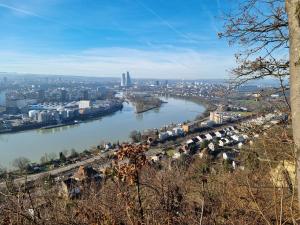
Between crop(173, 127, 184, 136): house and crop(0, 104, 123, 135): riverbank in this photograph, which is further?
crop(0, 104, 123, 135): riverbank

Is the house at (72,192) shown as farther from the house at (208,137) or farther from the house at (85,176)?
the house at (208,137)

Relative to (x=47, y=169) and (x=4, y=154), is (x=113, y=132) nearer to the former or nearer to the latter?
(x=4, y=154)

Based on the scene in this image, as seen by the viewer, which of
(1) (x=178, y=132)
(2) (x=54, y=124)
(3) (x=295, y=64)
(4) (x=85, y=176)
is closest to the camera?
(3) (x=295, y=64)

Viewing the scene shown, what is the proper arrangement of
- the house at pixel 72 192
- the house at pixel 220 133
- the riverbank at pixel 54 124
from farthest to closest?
1. the riverbank at pixel 54 124
2. the house at pixel 220 133
3. the house at pixel 72 192

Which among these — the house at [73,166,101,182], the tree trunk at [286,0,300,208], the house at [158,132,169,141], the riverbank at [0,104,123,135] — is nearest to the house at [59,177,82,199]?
the house at [73,166,101,182]

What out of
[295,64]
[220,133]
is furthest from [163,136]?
[295,64]

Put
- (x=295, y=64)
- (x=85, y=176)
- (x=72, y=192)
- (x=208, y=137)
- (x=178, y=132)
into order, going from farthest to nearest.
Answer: (x=178, y=132) → (x=208, y=137) → (x=85, y=176) → (x=72, y=192) → (x=295, y=64)

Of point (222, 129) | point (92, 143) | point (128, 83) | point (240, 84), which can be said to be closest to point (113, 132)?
point (92, 143)

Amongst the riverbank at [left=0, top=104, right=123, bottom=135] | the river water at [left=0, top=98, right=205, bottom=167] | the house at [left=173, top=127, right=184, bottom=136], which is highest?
the house at [left=173, top=127, right=184, bottom=136]

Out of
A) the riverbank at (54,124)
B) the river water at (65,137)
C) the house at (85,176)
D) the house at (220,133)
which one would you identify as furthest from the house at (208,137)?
the riverbank at (54,124)

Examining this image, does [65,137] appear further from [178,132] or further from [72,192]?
[72,192]

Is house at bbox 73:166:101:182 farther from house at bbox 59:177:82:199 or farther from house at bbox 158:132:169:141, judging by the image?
house at bbox 158:132:169:141
